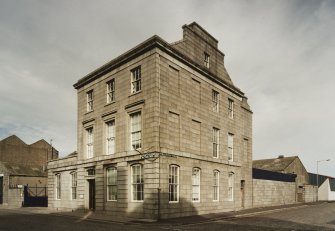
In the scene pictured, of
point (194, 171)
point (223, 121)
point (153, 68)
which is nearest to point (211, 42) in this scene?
point (223, 121)

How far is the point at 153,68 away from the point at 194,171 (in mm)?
7887

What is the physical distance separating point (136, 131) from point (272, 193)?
20.6 meters

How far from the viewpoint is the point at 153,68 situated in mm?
20562

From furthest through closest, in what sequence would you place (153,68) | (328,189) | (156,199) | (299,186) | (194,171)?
(328,189), (299,186), (194,171), (153,68), (156,199)

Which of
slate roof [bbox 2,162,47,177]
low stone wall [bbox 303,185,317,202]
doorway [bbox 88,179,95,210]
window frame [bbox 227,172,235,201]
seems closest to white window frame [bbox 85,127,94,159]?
doorway [bbox 88,179,95,210]

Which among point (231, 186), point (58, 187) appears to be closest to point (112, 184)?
point (58, 187)

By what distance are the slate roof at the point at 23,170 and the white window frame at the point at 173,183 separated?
27.7 metres

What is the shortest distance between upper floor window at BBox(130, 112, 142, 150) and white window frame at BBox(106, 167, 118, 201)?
8.53ft

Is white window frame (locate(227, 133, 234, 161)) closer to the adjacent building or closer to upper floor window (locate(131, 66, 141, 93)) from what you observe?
upper floor window (locate(131, 66, 141, 93))

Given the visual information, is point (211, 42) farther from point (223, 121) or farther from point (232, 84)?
point (223, 121)

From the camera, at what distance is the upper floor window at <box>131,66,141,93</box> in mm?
22092

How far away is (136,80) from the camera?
2227 centimetres

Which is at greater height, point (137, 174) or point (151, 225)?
point (137, 174)

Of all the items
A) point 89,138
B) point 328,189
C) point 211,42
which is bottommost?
point 328,189
